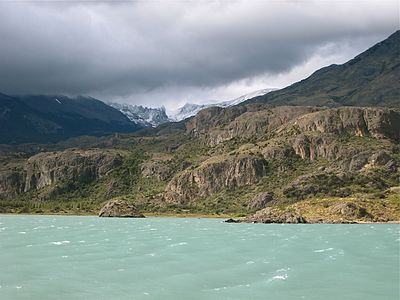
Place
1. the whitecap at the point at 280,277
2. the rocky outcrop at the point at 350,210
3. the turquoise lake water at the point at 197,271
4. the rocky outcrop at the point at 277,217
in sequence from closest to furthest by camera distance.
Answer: the turquoise lake water at the point at 197,271, the whitecap at the point at 280,277, the rocky outcrop at the point at 277,217, the rocky outcrop at the point at 350,210

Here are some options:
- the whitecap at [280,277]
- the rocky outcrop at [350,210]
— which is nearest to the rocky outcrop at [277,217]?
the rocky outcrop at [350,210]

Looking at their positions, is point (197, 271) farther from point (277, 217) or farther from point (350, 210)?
point (350, 210)

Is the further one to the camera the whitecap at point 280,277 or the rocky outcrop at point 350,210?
the rocky outcrop at point 350,210

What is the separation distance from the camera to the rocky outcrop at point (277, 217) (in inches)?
6407

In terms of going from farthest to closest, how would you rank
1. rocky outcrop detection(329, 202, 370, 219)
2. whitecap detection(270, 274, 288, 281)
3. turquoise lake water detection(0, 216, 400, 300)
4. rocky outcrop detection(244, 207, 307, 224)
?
rocky outcrop detection(329, 202, 370, 219) < rocky outcrop detection(244, 207, 307, 224) < whitecap detection(270, 274, 288, 281) < turquoise lake water detection(0, 216, 400, 300)

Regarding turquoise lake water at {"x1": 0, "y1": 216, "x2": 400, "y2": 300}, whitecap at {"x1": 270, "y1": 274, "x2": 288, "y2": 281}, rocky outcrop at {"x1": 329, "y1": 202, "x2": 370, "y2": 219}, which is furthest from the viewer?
rocky outcrop at {"x1": 329, "y1": 202, "x2": 370, "y2": 219}

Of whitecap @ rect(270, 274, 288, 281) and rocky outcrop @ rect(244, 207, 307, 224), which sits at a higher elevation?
whitecap @ rect(270, 274, 288, 281)

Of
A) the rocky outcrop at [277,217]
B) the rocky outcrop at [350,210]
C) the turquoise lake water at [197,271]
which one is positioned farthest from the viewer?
the rocky outcrop at [350,210]

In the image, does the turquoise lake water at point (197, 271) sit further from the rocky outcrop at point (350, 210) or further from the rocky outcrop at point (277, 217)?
the rocky outcrop at point (350, 210)

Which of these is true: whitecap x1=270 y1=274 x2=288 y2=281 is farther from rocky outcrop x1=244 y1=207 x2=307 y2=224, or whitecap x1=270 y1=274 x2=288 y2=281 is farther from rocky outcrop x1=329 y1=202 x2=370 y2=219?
rocky outcrop x1=329 y1=202 x2=370 y2=219

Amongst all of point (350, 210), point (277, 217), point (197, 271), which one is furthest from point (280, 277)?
point (350, 210)

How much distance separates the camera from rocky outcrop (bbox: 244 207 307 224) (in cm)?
16275

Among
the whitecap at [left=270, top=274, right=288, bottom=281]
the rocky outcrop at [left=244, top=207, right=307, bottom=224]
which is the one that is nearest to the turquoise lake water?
the whitecap at [left=270, top=274, right=288, bottom=281]

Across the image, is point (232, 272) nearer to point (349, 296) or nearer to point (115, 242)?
point (349, 296)
